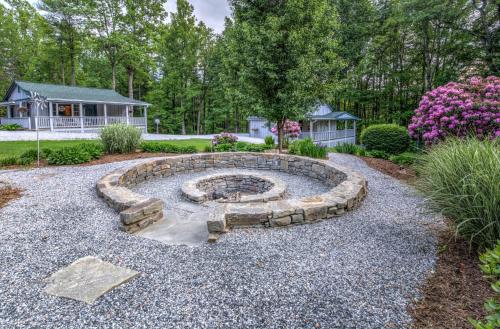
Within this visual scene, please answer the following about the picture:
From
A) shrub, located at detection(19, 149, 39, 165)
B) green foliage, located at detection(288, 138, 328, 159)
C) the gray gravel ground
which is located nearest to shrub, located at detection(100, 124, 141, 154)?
shrub, located at detection(19, 149, 39, 165)

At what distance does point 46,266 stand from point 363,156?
9.57 metres

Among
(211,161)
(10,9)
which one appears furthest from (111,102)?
(10,9)

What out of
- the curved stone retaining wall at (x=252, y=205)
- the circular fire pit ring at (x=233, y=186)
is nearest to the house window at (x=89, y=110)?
the curved stone retaining wall at (x=252, y=205)

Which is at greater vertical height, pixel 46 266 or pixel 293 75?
pixel 293 75

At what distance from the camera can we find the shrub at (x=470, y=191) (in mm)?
2408

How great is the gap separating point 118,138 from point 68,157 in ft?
5.66

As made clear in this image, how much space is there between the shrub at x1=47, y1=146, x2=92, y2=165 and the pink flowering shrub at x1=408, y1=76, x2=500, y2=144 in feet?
30.4

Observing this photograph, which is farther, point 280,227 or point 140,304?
point 280,227

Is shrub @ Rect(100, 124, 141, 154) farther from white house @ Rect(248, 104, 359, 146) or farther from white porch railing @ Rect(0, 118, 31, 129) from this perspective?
white porch railing @ Rect(0, 118, 31, 129)

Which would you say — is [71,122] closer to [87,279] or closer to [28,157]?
[28,157]

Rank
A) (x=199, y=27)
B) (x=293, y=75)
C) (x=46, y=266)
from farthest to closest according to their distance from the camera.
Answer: (x=199, y=27), (x=293, y=75), (x=46, y=266)

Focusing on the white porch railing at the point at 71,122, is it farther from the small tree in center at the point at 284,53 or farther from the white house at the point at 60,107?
the small tree in center at the point at 284,53

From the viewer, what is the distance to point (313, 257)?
8.50ft

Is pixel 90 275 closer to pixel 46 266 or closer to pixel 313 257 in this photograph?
pixel 46 266
